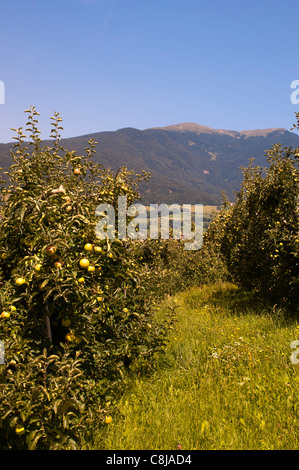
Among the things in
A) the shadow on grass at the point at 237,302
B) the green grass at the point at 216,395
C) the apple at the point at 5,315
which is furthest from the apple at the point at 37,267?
the shadow on grass at the point at 237,302

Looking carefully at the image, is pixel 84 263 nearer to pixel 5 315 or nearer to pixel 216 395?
pixel 5 315

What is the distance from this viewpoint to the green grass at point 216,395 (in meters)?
2.87

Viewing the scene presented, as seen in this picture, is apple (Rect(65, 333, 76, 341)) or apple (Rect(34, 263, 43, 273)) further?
apple (Rect(65, 333, 76, 341))

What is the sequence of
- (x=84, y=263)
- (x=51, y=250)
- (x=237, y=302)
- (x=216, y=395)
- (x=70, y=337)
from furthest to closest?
(x=237, y=302)
(x=216, y=395)
(x=70, y=337)
(x=84, y=263)
(x=51, y=250)

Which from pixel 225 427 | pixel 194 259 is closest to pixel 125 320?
pixel 225 427

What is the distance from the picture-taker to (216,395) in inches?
136

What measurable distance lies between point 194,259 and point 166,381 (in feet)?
27.9

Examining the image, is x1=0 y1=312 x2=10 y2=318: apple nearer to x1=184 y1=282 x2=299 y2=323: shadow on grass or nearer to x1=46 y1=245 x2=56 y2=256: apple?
x1=46 y1=245 x2=56 y2=256: apple

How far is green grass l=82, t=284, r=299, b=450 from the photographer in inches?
113

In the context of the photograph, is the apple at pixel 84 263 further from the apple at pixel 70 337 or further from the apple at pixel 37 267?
the apple at pixel 70 337

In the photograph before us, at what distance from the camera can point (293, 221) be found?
6.00 m

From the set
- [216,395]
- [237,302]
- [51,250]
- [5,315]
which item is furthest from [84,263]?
[237,302]

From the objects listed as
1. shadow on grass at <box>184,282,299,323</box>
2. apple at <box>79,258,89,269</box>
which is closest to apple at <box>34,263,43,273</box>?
apple at <box>79,258,89,269</box>

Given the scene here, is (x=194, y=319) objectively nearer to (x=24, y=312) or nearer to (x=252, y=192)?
(x=252, y=192)
